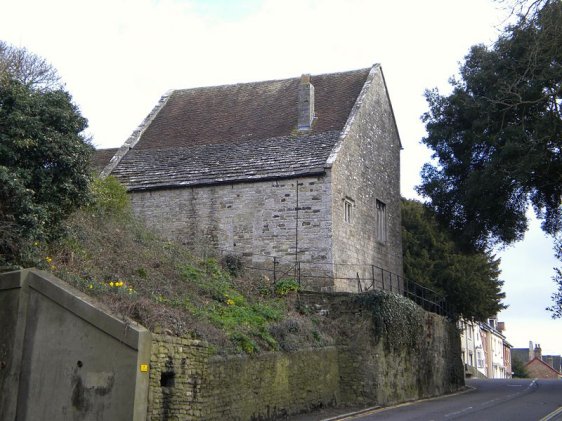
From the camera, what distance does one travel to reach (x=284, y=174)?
25.6 meters

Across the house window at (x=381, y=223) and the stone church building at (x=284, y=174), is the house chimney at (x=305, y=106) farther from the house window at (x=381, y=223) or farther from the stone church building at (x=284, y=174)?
the house window at (x=381, y=223)

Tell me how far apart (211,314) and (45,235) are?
172 inches

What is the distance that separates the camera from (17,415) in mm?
14203

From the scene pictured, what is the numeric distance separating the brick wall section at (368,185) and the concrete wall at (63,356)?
12091 millimetres

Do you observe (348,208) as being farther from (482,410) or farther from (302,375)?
(482,410)

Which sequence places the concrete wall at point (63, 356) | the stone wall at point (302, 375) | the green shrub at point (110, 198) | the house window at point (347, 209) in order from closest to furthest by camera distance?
the concrete wall at point (63, 356)
the stone wall at point (302, 375)
the green shrub at point (110, 198)
the house window at point (347, 209)

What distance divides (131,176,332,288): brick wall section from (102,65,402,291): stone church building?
37mm

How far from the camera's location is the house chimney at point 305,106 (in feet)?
92.6

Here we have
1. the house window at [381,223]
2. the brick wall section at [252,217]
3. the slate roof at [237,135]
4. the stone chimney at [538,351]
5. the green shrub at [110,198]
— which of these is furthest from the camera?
the stone chimney at [538,351]

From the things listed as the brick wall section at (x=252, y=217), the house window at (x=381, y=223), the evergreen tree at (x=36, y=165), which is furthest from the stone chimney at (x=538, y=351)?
the evergreen tree at (x=36, y=165)

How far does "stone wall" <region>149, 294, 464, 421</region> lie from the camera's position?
14.8m

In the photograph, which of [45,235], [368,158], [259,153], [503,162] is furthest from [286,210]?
[45,235]

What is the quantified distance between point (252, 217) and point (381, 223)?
21.8ft

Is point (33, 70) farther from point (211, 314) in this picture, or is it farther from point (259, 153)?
point (211, 314)
